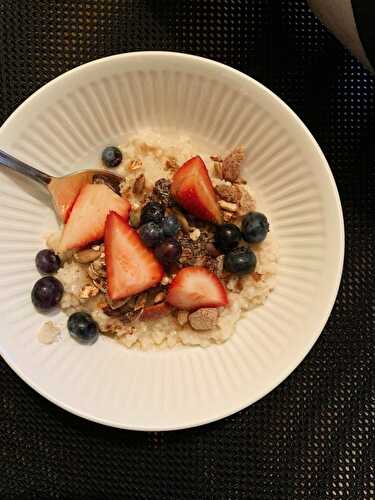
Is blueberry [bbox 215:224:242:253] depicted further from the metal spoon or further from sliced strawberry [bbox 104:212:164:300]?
the metal spoon

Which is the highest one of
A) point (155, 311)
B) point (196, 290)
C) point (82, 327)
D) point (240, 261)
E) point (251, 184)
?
point (251, 184)

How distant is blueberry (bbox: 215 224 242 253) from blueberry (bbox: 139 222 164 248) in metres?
0.13

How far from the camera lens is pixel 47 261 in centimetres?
111

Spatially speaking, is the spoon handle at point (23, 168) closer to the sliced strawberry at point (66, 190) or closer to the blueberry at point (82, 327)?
the sliced strawberry at point (66, 190)

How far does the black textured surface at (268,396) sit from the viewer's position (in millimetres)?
1150

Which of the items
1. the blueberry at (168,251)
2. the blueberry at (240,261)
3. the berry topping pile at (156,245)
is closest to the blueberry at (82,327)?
the berry topping pile at (156,245)

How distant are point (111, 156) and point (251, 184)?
342mm

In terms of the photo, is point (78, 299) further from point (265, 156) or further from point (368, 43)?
point (368, 43)

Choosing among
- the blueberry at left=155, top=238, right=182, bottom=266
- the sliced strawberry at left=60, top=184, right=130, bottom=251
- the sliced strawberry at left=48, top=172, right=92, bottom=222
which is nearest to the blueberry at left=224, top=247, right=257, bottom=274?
the blueberry at left=155, top=238, right=182, bottom=266

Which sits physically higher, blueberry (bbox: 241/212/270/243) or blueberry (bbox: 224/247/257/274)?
blueberry (bbox: 241/212/270/243)

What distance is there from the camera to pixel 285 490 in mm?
1162

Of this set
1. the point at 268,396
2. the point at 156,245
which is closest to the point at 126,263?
the point at 156,245

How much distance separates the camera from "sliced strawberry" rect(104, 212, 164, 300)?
1070 mm

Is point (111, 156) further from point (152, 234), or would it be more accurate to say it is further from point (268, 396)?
point (268, 396)
